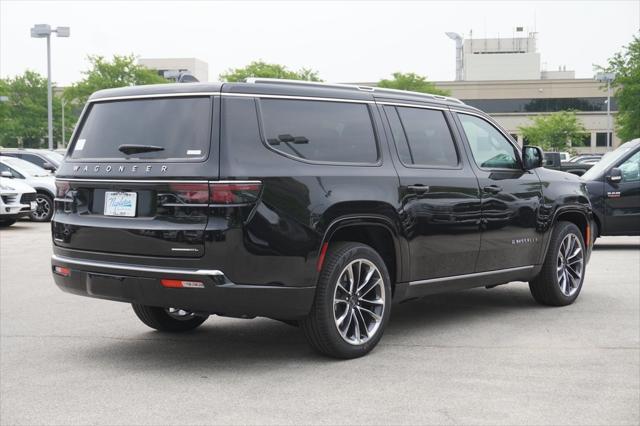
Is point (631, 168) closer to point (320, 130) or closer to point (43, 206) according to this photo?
point (320, 130)

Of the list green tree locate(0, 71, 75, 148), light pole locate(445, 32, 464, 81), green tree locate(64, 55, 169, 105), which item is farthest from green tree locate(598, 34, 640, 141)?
light pole locate(445, 32, 464, 81)

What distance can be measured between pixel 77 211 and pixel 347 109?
6.75 feet

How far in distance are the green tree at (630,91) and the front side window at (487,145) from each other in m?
47.3

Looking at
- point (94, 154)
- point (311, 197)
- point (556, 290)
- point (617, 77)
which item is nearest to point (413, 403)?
point (311, 197)

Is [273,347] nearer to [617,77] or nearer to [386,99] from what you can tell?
[386,99]

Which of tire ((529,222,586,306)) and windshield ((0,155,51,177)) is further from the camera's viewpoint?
windshield ((0,155,51,177))

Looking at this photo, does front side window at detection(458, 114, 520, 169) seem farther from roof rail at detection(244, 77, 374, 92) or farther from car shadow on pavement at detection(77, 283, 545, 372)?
car shadow on pavement at detection(77, 283, 545, 372)

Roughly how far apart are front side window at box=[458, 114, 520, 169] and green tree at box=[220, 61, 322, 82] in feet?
230

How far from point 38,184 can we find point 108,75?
163 feet

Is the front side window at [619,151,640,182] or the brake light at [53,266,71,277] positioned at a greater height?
the front side window at [619,151,640,182]

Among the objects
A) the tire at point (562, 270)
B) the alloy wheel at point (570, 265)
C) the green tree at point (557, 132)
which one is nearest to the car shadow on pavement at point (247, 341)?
the tire at point (562, 270)

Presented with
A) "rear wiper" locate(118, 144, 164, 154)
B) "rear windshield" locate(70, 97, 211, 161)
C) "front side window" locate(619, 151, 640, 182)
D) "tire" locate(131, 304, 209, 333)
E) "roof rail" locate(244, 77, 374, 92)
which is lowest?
"tire" locate(131, 304, 209, 333)

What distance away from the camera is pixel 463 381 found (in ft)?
19.1

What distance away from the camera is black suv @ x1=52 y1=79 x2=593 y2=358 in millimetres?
5848
